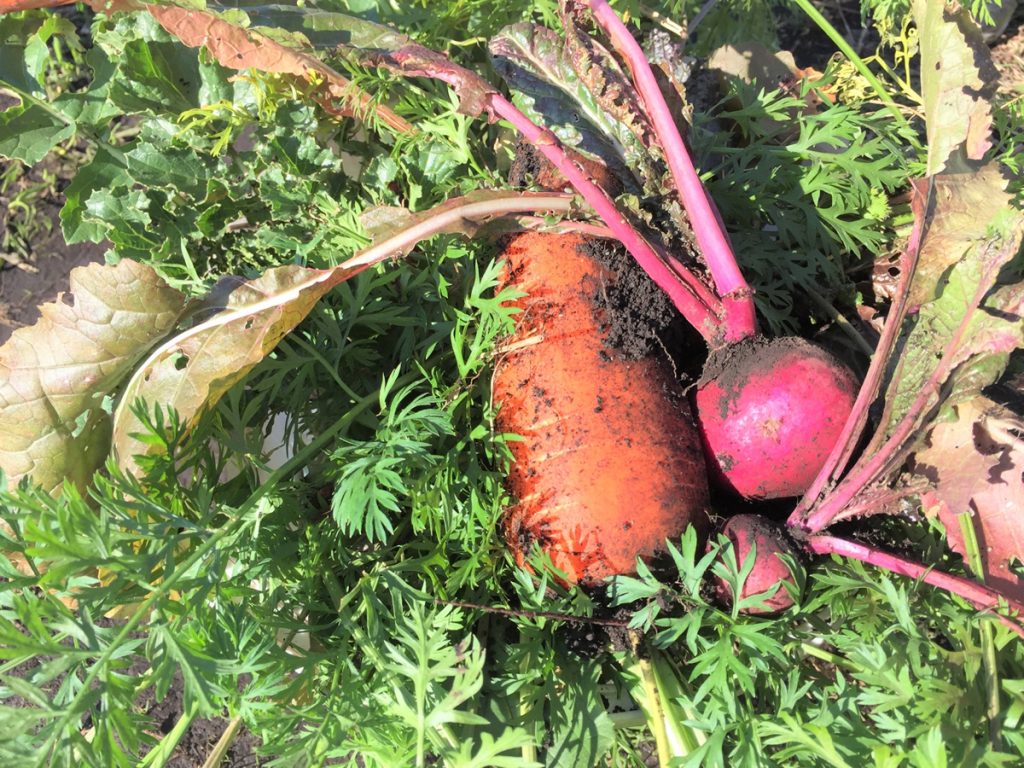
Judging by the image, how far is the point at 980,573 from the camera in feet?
4.83

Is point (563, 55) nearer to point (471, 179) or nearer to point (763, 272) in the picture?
point (471, 179)

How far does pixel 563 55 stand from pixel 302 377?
3.40 ft

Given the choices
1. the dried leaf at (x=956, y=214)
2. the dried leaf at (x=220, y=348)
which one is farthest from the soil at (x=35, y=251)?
the dried leaf at (x=956, y=214)

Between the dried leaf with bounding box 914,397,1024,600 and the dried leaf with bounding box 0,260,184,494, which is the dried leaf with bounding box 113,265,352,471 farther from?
the dried leaf with bounding box 914,397,1024,600

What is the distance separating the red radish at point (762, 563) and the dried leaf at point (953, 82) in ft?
2.77

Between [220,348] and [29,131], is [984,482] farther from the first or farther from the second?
[29,131]

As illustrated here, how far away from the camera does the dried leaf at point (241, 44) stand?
1.68 m

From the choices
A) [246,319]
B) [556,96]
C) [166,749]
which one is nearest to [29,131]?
[246,319]

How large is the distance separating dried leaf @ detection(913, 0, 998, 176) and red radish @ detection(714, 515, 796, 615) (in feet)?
2.77

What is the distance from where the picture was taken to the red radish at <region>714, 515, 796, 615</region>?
152 centimetres

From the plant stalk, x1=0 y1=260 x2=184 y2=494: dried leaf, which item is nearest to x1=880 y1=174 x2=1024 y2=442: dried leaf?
the plant stalk

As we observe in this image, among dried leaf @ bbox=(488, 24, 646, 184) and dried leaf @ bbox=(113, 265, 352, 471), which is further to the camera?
dried leaf @ bbox=(488, 24, 646, 184)

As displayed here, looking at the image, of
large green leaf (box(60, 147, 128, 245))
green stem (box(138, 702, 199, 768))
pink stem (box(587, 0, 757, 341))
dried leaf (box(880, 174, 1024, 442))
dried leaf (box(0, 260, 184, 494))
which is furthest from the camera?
large green leaf (box(60, 147, 128, 245))

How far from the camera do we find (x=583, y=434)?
64.1 inches
